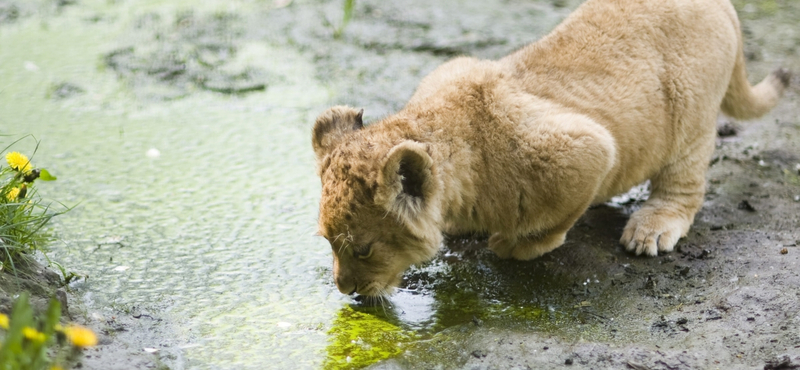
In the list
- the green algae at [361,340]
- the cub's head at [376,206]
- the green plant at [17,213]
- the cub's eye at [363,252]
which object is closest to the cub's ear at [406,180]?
the cub's head at [376,206]

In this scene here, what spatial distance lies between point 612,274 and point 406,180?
1590mm

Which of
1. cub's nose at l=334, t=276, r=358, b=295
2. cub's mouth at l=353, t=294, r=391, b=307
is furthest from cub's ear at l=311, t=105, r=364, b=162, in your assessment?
cub's mouth at l=353, t=294, r=391, b=307

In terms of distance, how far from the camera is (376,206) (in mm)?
4066

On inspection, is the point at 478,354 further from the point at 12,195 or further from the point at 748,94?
the point at 748,94

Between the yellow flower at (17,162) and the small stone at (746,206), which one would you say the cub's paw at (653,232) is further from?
the yellow flower at (17,162)

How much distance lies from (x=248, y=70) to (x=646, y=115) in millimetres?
4140

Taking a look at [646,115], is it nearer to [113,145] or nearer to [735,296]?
[735,296]

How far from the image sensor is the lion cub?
13.6 ft

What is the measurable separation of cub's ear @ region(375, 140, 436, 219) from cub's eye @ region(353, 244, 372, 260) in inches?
11.3

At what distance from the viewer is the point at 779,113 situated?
7.25m

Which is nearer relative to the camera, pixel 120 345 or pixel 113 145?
pixel 120 345

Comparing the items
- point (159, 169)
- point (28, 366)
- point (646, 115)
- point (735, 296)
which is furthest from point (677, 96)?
point (28, 366)

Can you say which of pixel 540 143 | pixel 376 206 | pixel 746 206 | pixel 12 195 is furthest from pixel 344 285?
pixel 746 206

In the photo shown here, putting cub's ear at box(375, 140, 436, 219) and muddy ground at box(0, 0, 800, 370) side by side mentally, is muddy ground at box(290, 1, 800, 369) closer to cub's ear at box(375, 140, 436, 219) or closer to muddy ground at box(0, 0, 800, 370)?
muddy ground at box(0, 0, 800, 370)
